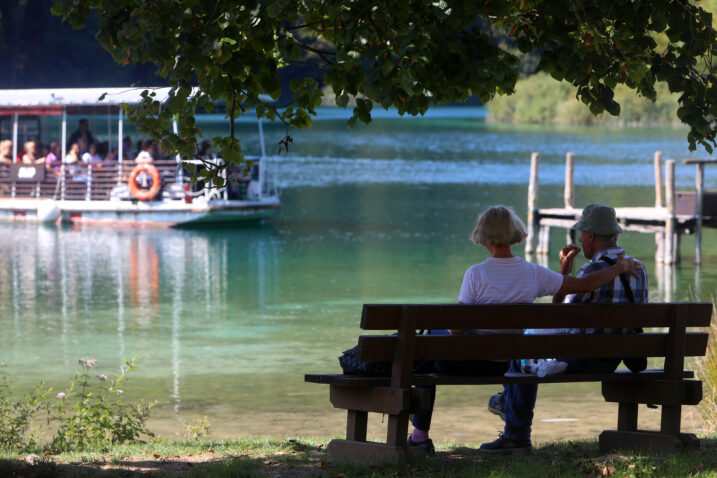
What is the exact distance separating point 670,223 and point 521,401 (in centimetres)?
1645

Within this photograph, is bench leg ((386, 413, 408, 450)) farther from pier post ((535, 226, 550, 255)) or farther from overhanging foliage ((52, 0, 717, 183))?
pier post ((535, 226, 550, 255))

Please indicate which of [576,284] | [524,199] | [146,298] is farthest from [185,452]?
[524,199]

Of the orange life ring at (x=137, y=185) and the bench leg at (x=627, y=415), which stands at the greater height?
the orange life ring at (x=137, y=185)

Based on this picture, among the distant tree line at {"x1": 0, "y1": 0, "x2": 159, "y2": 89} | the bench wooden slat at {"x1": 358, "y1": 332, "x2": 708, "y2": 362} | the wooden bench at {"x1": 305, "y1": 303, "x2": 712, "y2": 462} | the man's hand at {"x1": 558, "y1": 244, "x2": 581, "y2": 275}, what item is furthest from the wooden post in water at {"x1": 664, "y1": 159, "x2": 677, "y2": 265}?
the distant tree line at {"x1": 0, "y1": 0, "x2": 159, "y2": 89}

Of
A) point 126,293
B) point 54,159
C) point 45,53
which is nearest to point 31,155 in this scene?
point 54,159

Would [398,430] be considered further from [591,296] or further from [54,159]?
[54,159]

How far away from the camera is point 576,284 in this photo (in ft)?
19.7

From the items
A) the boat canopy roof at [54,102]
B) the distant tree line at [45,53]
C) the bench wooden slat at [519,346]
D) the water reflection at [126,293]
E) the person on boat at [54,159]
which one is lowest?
the water reflection at [126,293]

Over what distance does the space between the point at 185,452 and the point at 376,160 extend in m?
46.8

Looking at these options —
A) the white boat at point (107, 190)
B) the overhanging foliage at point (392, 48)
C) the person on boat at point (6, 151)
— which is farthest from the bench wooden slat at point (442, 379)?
the person on boat at point (6, 151)

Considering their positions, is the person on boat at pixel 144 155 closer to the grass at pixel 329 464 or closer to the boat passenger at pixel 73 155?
the boat passenger at pixel 73 155

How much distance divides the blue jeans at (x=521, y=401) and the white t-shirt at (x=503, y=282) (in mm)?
370

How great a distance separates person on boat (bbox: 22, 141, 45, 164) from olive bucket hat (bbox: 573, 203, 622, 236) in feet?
81.0

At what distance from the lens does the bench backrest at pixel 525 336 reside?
18.1 feet
